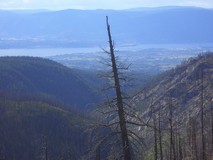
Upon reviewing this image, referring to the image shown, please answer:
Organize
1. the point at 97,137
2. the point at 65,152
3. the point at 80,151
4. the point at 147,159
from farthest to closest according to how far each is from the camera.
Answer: the point at 80,151, the point at 65,152, the point at 147,159, the point at 97,137

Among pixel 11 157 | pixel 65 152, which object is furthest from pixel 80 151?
pixel 11 157

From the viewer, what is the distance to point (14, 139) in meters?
193

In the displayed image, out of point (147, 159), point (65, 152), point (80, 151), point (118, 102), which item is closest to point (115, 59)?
point (118, 102)

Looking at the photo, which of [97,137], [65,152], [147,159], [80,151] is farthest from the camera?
[80,151]

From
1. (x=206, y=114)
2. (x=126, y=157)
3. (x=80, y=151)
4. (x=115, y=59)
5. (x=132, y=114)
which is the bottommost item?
(x=80, y=151)

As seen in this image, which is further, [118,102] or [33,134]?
[33,134]

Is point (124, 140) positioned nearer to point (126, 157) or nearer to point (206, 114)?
point (126, 157)

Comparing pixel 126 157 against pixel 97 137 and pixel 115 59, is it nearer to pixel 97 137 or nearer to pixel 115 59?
pixel 97 137

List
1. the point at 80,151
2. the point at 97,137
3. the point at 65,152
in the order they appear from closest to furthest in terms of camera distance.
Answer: the point at 97,137 < the point at 65,152 < the point at 80,151

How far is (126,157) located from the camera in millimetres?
22906

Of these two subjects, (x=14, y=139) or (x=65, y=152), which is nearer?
(x=65, y=152)

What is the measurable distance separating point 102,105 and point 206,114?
16471cm

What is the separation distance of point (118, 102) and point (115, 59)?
2.34m

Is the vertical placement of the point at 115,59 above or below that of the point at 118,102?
above
